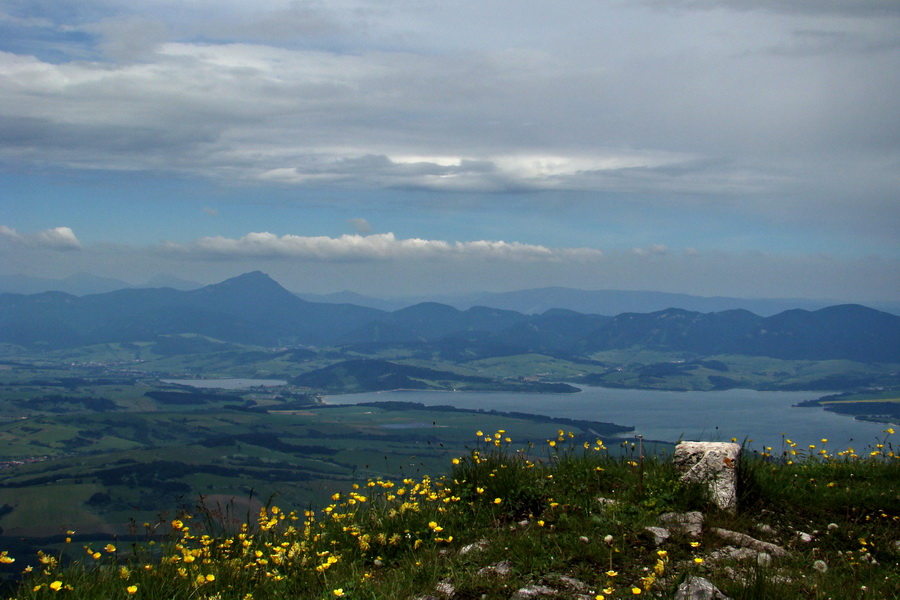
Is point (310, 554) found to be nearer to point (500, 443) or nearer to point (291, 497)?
point (500, 443)

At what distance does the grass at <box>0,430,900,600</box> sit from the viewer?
6562 mm

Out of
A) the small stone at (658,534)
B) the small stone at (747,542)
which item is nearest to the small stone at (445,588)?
the small stone at (658,534)

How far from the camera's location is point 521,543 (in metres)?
7.56

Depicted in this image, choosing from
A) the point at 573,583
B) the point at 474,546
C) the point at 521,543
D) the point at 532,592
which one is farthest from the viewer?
the point at 474,546

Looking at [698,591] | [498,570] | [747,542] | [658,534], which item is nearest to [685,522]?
[658,534]

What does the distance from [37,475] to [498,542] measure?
167053 millimetres

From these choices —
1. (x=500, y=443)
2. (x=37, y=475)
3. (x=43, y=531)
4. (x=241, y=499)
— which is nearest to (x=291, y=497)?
(x=241, y=499)

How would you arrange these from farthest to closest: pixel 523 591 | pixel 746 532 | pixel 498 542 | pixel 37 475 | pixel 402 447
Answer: pixel 402 447 → pixel 37 475 → pixel 746 532 → pixel 498 542 → pixel 523 591

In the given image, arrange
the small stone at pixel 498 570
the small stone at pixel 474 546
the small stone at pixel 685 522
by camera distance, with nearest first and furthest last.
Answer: the small stone at pixel 498 570, the small stone at pixel 474 546, the small stone at pixel 685 522

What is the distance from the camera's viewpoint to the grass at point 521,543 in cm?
656

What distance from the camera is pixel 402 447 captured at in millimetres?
185000

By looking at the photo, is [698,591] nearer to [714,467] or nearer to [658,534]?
[658,534]

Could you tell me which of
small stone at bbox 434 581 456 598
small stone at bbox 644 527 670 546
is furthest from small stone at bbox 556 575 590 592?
small stone at bbox 644 527 670 546

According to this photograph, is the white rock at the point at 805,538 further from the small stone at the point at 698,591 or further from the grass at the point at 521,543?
the small stone at the point at 698,591
